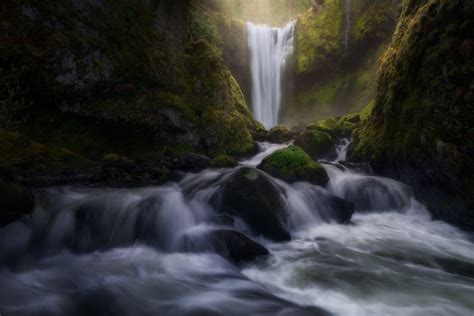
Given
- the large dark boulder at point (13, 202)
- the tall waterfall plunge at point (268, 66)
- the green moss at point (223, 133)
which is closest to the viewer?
the large dark boulder at point (13, 202)

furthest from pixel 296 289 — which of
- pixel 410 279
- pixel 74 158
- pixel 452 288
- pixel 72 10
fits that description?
pixel 72 10

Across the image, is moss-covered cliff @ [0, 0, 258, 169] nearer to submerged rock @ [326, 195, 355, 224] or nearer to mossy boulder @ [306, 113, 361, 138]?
mossy boulder @ [306, 113, 361, 138]

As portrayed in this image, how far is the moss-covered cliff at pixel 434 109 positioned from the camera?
784 centimetres

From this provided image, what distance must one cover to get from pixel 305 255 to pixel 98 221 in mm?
4239

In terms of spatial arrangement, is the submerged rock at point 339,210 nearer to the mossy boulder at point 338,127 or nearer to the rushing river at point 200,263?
the rushing river at point 200,263

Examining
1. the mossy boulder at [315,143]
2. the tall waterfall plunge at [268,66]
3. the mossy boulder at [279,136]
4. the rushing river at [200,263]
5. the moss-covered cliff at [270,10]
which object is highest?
the moss-covered cliff at [270,10]

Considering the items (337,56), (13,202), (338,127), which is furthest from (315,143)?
(337,56)

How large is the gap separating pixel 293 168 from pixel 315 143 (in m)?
5.18

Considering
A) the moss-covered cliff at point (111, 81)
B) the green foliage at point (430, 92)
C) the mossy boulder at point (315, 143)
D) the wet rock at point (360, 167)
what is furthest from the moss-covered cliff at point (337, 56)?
the moss-covered cliff at point (111, 81)

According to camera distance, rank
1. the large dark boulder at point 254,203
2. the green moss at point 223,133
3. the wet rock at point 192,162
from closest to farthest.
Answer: the large dark boulder at point 254,203 < the wet rock at point 192,162 < the green moss at point 223,133

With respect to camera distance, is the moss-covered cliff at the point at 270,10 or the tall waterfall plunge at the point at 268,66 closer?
the tall waterfall plunge at the point at 268,66

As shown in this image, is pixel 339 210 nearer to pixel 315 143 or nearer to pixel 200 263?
pixel 200 263

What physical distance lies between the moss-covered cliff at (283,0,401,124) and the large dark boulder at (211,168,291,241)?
18616 mm

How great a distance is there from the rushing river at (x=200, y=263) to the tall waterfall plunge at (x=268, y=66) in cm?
1967
